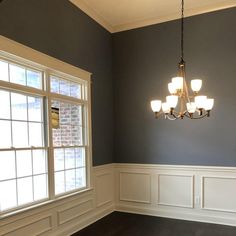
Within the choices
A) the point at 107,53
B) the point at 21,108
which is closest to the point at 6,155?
the point at 21,108

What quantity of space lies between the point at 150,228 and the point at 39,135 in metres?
2.28

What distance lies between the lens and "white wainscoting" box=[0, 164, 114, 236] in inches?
109

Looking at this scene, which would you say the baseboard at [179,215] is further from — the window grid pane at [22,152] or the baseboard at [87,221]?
the window grid pane at [22,152]

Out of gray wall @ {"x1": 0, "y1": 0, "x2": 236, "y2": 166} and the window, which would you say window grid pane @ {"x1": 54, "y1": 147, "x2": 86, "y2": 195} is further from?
gray wall @ {"x1": 0, "y1": 0, "x2": 236, "y2": 166}

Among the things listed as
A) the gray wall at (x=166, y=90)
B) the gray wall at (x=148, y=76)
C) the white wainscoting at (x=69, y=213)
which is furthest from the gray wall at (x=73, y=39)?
the white wainscoting at (x=69, y=213)

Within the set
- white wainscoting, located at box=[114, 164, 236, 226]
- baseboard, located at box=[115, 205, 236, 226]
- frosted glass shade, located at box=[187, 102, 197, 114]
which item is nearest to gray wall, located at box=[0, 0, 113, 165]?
white wainscoting, located at box=[114, 164, 236, 226]

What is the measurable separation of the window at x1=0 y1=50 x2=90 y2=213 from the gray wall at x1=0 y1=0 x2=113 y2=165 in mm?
302

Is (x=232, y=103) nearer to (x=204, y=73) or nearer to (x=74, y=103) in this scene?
→ (x=204, y=73)

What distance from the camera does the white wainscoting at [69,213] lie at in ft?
9.05

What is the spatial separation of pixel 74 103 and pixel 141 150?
64.1 inches

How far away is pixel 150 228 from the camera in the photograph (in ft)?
12.5

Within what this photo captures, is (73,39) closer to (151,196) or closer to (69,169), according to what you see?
(69,169)

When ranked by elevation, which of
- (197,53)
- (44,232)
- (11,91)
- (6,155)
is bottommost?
(44,232)

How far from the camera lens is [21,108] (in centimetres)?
295
